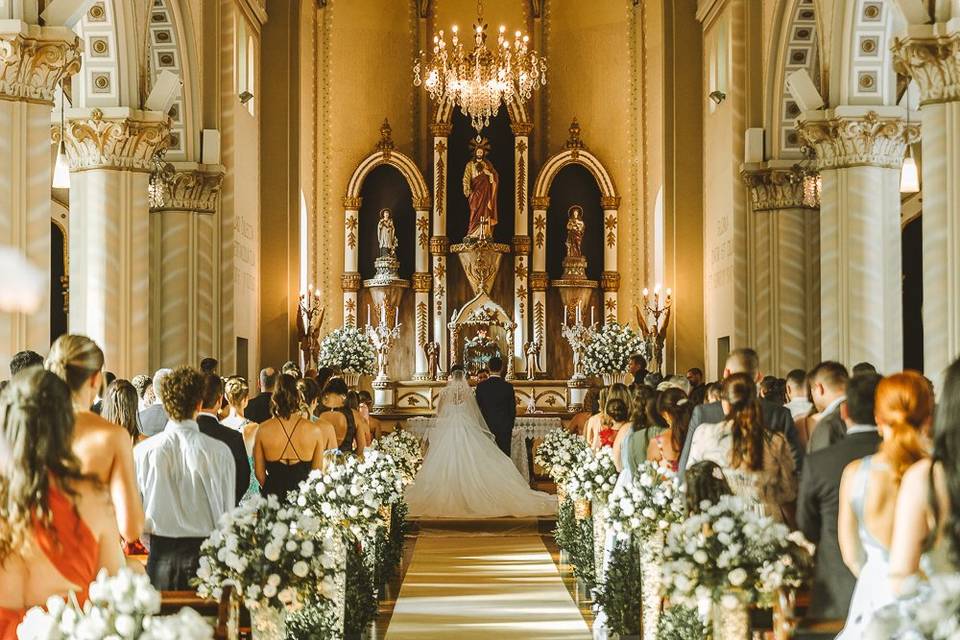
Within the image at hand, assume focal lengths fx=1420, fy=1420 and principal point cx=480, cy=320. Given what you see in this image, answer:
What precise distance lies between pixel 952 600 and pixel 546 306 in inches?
932

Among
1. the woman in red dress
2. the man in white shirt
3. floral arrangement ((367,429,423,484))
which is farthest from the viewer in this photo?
floral arrangement ((367,429,423,484))

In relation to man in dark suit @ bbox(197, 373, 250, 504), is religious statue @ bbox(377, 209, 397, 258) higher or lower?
higher

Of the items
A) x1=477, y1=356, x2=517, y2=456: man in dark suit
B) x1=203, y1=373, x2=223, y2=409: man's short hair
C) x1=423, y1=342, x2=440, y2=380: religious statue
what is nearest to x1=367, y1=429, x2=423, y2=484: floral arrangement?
x1=477, y1=356, x2=517, y2=456: man in dark suit

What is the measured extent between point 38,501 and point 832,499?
310 cm

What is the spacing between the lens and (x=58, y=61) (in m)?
11.5

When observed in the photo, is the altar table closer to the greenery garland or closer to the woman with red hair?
the greenery garland

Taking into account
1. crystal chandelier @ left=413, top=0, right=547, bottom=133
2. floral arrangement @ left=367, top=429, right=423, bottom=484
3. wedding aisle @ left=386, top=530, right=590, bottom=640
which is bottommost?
wedding aisle @ left=386, top=530, right=590, bottom=640

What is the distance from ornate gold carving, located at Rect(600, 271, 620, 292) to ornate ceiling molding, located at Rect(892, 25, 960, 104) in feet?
48.5

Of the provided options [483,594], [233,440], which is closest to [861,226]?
[483,594]

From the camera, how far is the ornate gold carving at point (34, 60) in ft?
36.7

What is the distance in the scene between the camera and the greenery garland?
907 centimetres

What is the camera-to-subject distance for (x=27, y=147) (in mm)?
11391

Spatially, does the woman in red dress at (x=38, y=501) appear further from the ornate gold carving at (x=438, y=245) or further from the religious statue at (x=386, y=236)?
the ornate gold carving at (x=438, y=245)

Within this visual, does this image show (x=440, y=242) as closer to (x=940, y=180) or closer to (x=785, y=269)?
(x=785, y=269)
